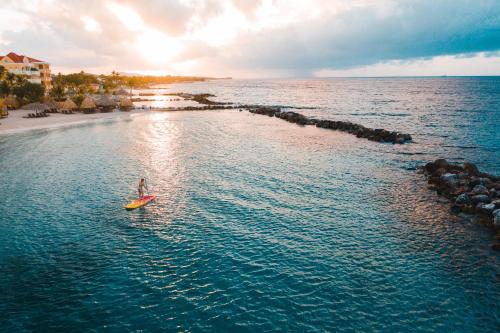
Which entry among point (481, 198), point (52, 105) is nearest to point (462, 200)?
point (481, 198)

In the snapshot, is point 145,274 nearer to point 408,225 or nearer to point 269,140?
point 408,225

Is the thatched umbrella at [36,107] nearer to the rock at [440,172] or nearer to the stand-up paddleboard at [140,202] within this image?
the stand-up paddleboard at [140,202]

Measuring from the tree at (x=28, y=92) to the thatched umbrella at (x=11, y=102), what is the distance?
5.90 ft

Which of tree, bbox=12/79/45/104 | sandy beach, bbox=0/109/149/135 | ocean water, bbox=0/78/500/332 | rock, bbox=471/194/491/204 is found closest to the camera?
ocean water, bbox=0/78/500/332

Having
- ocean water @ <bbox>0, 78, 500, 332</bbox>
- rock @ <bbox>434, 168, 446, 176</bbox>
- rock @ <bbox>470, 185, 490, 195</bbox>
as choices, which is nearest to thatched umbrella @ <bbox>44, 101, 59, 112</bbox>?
ocean water @ <bbox>0, 78, 500, 332</bbox>

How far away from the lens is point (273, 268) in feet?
62.7

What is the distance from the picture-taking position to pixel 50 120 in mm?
77250

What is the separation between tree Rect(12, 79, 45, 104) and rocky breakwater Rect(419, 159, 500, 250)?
339 ft

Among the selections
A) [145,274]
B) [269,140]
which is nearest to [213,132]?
[269,140]

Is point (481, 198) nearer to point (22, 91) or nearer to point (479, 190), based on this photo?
point (479, 190)

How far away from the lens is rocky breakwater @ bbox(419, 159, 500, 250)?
2578 cm

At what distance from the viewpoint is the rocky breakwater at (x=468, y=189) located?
25.8 metres

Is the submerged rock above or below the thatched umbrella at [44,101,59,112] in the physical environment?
below

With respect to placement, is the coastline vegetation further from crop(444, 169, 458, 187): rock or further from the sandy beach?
crop(444, 169, 458, 187): rock
